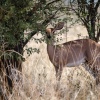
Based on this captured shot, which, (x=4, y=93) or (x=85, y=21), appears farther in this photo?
(x=85, y=21)

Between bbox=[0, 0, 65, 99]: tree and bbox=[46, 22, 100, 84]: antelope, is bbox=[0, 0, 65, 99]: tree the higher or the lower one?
the higher one

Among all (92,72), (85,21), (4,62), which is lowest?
(92,72)

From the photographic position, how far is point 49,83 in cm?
477

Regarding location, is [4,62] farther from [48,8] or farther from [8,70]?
[48,8]

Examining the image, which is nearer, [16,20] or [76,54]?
[16,20]

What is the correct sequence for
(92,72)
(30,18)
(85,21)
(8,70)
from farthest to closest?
(85,21), (92,72), (8,70), (30,18)

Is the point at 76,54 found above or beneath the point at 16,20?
beneath

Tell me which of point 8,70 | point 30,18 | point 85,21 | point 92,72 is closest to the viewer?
point 30,18

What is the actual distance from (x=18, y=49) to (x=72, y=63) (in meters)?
1.47

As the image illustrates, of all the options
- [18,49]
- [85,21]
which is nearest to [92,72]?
[85,21]

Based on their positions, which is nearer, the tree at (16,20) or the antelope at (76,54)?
the tree at (16,20)

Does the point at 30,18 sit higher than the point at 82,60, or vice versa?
the point at 30,18

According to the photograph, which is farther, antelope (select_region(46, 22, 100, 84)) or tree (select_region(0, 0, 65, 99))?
antelope (select_region(46, 22, 100, 84))

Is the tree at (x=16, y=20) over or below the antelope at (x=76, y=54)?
over
